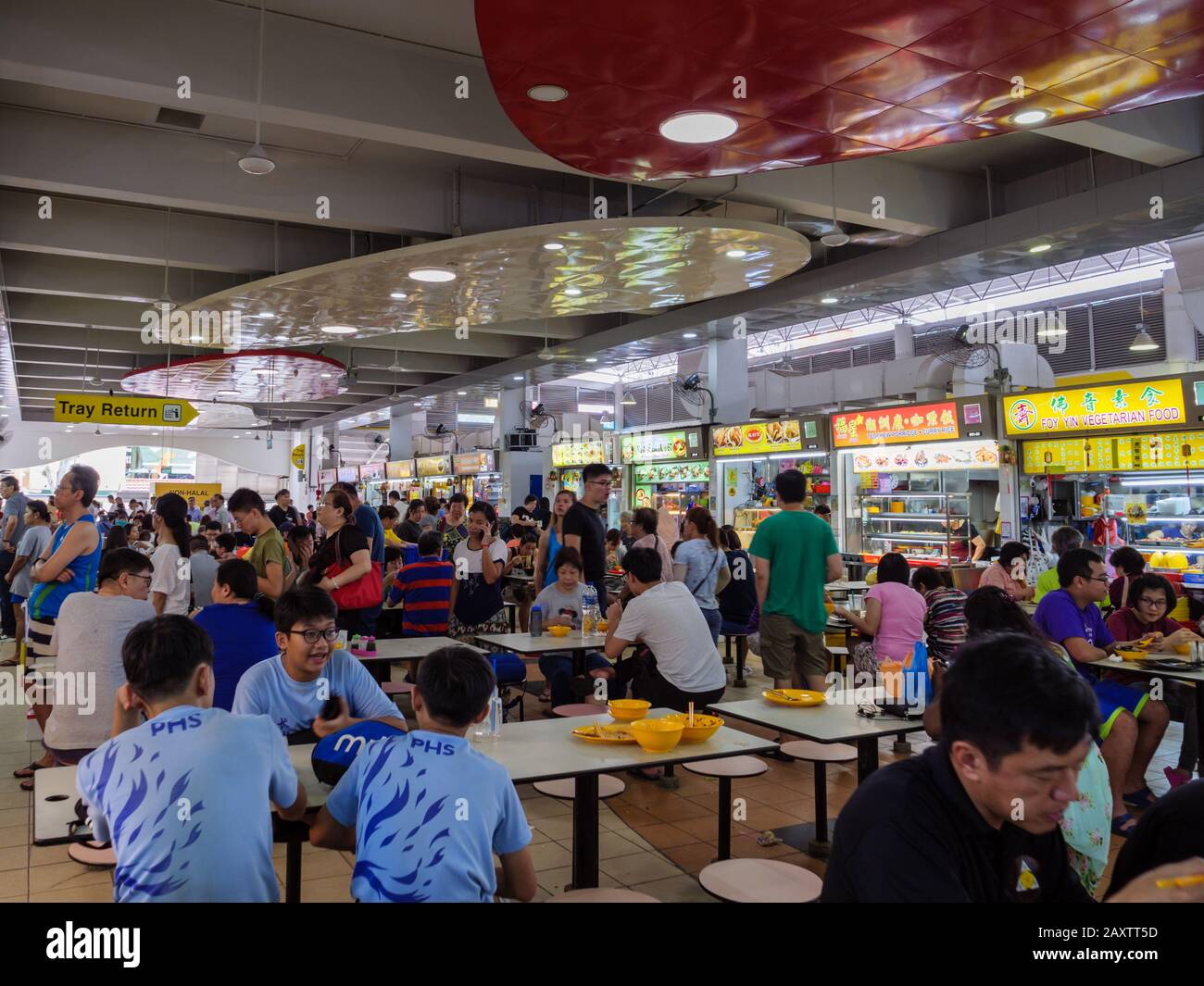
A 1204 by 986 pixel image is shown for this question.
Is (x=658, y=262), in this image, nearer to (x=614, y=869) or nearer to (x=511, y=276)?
(x=511, y=276)

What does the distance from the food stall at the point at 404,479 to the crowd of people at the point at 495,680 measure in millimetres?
12367

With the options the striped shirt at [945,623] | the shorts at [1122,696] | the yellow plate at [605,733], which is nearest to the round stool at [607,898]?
the yellow plate at [605,733]

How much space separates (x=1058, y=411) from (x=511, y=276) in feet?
17.1

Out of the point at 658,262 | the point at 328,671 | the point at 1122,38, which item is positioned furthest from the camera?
the point at 658,262

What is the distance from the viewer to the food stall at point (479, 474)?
17.2 m

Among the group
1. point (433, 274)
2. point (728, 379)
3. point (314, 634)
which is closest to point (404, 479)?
point (728, 379)

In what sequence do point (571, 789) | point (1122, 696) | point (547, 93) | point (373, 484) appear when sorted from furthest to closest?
point (373, 484) < point (1122, 696) < point (547, 93) < point (571, 789)

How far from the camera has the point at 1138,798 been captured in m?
4.51

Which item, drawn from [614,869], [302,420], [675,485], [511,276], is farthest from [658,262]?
[302,420]

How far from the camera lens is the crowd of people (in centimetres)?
142

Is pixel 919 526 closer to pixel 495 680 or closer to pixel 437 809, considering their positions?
pixel 495 680

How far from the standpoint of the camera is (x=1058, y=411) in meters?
7.96

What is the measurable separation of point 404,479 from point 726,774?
60.9 feet
